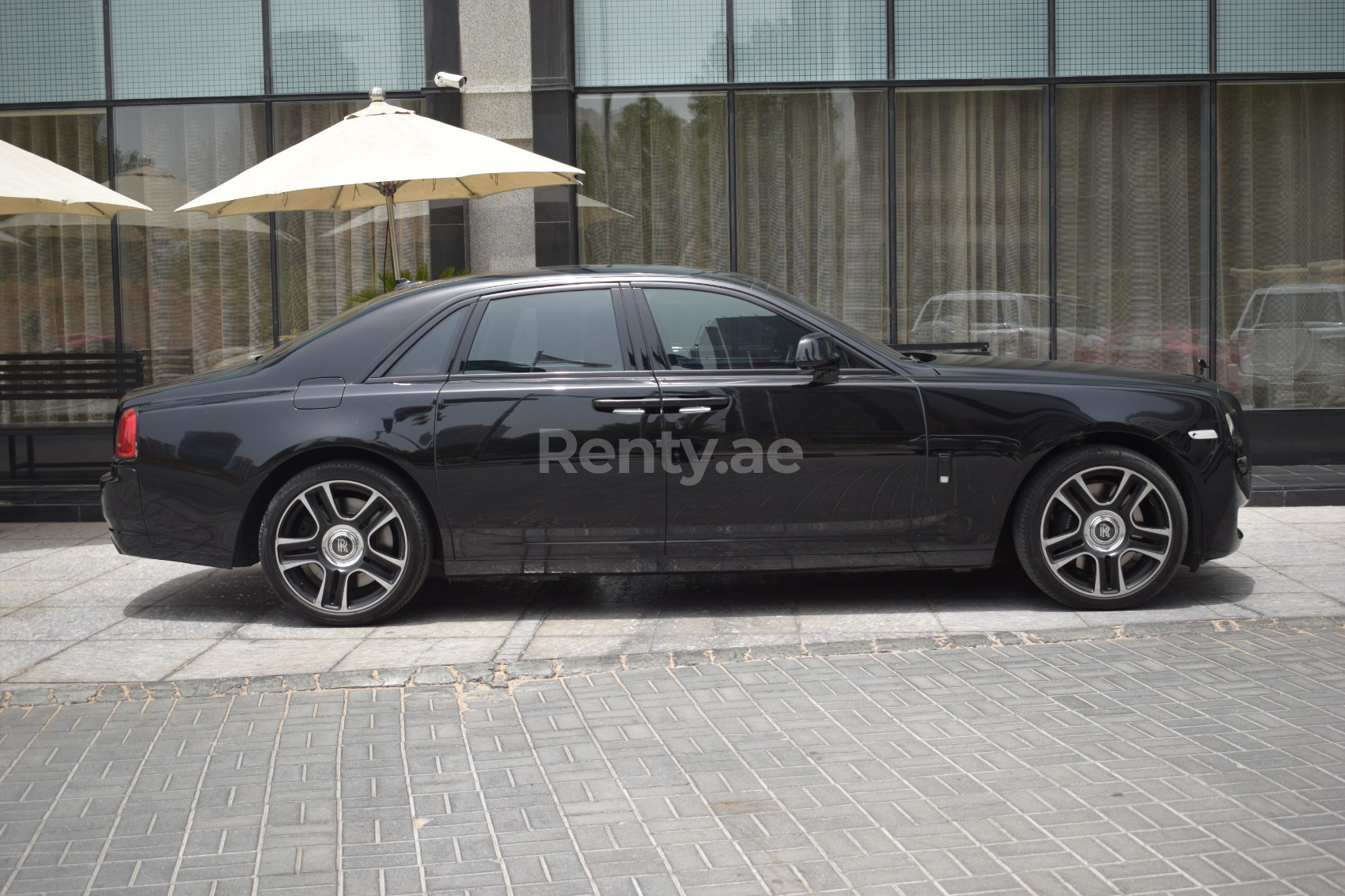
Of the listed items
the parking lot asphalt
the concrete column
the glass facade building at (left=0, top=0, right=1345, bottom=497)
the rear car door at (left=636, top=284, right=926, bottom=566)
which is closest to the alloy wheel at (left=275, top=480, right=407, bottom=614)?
the parking lot asphalt

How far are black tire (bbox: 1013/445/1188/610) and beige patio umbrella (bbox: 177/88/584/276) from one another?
421 centimetres

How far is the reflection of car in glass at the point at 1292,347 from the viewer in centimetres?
1157

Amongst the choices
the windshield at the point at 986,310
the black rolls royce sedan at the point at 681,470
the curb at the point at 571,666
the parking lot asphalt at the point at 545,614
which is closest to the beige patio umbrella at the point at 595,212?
the windshield at the point at 986,310

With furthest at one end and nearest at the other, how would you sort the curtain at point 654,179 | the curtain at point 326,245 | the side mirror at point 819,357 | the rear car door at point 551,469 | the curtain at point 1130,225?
the curtain at point 326,245, the curtain at point 654,179, the curtain at point 1130,225, the rear car door at point 551,469, the side mirror at point 819,357

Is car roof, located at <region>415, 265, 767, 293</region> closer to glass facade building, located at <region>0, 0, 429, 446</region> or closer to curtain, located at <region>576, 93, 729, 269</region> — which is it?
curtain, located at <region>576, 93, 729, 269</region>

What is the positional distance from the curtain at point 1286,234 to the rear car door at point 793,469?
20.8ft

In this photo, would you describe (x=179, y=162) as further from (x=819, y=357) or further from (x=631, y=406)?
(x=819, y=357)

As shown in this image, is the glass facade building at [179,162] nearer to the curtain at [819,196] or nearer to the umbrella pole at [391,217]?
the umbrella pole at [391,217]

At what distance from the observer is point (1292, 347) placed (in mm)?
11586

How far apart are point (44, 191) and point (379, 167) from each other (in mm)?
2258

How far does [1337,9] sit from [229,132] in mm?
9332

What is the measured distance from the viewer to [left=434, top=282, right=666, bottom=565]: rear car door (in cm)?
641

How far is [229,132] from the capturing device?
11891 mm

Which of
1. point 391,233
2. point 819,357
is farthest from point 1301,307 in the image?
point 391,233
